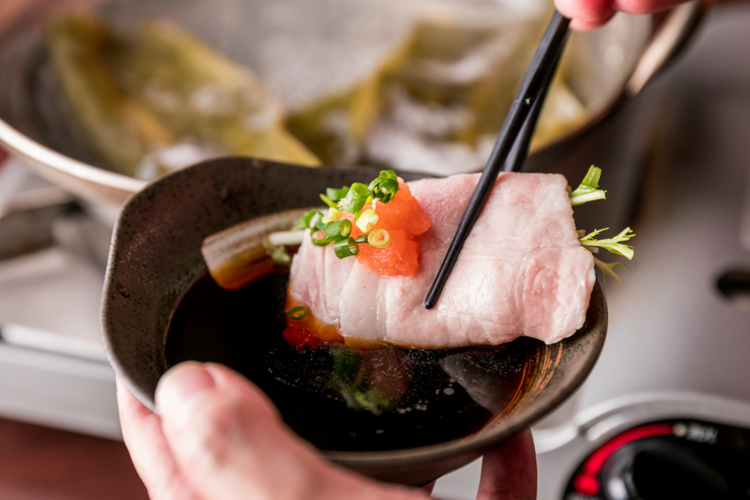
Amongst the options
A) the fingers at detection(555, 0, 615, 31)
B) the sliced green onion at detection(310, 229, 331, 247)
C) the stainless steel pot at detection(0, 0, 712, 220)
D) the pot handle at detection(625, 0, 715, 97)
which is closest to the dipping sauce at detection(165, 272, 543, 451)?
the sliced green onion at detection(310, 229, 331, 247)

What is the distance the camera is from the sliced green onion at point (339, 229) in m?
0.79

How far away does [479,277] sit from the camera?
2.61ft

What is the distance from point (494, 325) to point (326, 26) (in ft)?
5.89

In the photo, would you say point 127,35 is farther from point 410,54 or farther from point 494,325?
point 494,325

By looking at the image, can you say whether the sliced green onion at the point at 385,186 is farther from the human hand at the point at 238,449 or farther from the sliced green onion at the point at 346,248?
the human hand at the point at 238,449

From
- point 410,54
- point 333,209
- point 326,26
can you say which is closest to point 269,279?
point 333,209

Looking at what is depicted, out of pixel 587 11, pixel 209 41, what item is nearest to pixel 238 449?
pixel 587 11

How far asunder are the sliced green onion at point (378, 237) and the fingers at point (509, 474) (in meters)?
0.38

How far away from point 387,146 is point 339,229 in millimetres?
1066

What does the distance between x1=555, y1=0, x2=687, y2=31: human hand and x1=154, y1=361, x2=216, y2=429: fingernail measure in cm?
83

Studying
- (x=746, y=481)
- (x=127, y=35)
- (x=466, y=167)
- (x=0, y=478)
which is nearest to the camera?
(x=746, y=481)

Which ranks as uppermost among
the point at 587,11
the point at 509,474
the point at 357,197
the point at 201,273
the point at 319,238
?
the point at 587,11

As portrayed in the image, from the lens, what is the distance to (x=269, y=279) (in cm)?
94

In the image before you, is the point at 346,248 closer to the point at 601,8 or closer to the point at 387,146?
the point at 601,8
